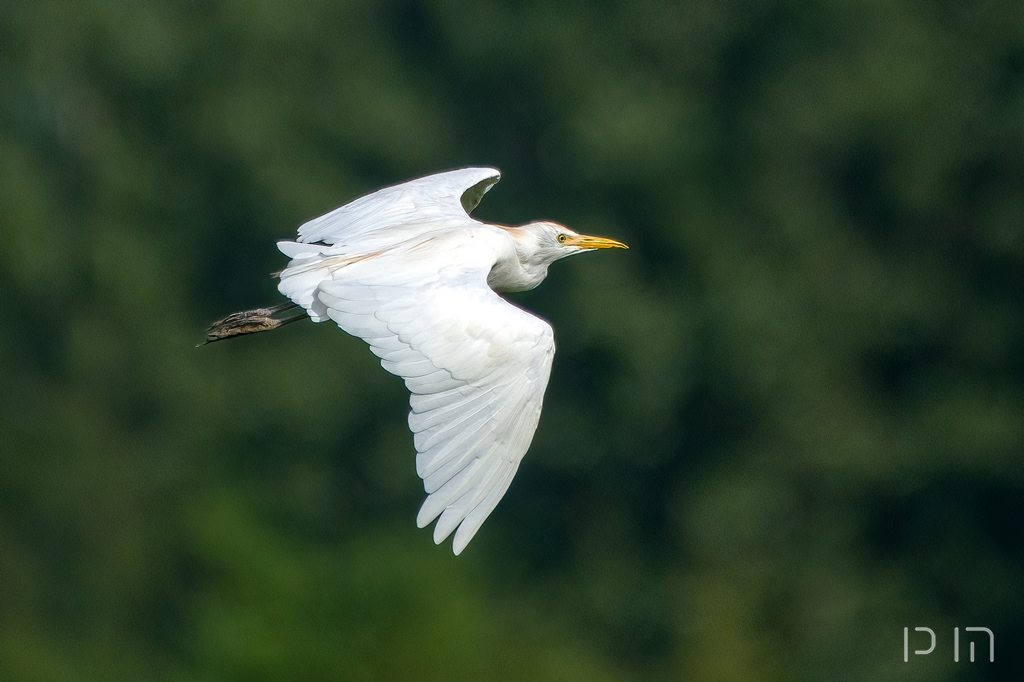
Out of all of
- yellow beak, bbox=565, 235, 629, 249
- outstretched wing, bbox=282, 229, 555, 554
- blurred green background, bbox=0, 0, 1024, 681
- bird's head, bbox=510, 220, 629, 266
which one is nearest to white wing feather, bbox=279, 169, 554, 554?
outstretched wing, bbox=282, 229, 555, 554

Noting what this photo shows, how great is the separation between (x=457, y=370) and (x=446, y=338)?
159 mm

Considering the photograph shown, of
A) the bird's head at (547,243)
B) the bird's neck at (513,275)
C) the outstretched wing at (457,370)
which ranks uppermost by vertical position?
the bird's head at (547,243)

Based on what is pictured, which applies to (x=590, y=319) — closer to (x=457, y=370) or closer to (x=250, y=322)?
(x=250, y=322)

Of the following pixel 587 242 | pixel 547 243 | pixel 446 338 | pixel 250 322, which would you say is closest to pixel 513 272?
pixel 547 243

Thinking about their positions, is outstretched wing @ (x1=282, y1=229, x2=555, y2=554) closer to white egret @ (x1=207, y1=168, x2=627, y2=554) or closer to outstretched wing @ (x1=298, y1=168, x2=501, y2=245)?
white egret @ (x1=207, y1=168, x2=627, y2=554)

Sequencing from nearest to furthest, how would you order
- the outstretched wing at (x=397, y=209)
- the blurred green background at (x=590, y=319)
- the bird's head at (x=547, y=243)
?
1. the outstretched wing at (x=397, y=209)
2. the bird's head at (x=547, y=243)
3. the blurred green background at (x=590, y=319)

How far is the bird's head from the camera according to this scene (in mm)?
9680

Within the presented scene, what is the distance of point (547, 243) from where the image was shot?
9.83 metres

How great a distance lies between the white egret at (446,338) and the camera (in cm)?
721

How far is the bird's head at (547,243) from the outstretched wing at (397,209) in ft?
1.37

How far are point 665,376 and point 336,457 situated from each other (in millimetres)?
5640

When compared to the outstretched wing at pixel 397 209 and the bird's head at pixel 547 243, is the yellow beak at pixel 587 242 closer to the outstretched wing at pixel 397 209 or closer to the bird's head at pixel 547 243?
the bird's head at pixel 547 243

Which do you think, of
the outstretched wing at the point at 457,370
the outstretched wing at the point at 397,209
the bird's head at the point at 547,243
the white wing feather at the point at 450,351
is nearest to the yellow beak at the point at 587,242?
the bird's head at the point at 547,243

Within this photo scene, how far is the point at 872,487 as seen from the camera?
25203 millimetres
